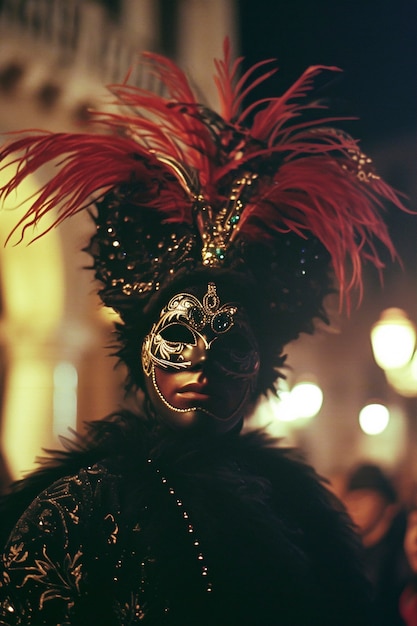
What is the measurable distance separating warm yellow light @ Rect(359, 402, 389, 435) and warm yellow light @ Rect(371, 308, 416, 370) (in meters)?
1.14

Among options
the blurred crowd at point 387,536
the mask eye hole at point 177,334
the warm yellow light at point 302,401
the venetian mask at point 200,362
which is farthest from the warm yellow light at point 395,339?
the mask eye hole at point 177,334

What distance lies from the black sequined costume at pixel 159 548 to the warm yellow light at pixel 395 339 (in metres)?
1.97

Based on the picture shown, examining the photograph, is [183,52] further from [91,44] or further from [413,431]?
[413,431]

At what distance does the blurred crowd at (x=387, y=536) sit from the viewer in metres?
2.64

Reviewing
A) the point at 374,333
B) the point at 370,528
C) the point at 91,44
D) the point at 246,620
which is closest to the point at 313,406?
the point at 374,333

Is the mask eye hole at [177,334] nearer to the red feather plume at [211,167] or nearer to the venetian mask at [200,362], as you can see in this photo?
the venetian mask at [200,362]

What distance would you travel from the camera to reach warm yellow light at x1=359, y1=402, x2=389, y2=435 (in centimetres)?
496

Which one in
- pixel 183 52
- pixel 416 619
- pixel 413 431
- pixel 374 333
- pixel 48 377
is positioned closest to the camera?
pixel 416 619

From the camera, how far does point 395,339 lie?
12.6ft

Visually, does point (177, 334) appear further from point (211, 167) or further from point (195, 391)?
point (211, 167)

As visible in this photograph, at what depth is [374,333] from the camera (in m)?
3.95

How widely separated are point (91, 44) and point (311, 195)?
3524 mm

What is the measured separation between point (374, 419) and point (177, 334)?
330 cm

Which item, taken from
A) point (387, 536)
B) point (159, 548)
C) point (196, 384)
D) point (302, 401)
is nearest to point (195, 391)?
point (196, 384)
